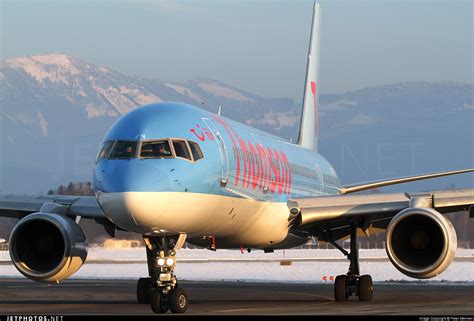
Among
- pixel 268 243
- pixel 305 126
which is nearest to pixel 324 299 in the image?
pixel 268 243

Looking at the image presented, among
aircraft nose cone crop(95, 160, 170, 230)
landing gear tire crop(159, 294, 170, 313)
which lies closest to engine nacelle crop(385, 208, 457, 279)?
landing gear tire crop(159, 294, 170, 313)

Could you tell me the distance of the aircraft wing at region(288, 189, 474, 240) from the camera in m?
27.0

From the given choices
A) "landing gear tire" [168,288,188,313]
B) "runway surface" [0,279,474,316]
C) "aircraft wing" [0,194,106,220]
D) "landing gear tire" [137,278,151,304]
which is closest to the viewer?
"landing gear tire" [168,288,188,313]

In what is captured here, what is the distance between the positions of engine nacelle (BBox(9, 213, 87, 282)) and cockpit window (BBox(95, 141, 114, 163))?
3.61 meters

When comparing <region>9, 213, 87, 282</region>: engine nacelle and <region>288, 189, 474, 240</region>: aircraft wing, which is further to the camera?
<region>288, 189, 474, 240</region>: aircraft wing

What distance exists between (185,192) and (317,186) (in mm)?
14086

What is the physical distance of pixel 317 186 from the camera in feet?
118

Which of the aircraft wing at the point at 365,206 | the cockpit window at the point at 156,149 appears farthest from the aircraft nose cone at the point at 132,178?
the aircraft wing at the point at 365,206

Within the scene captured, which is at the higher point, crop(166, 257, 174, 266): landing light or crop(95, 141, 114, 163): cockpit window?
crop(95, 141, 114, 163): cockpit window

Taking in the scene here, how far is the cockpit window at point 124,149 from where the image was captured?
22250mm

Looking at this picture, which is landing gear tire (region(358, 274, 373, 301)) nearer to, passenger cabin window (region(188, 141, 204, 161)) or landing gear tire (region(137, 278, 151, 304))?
landing gear tire (region(137, 278, 151, 304))

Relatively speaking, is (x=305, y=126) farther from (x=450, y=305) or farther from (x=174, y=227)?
(x=174, y=227)

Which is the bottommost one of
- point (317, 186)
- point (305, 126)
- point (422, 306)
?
point (422, 306)

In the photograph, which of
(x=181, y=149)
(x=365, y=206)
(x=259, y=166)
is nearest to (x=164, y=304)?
(x=181, y=149)
